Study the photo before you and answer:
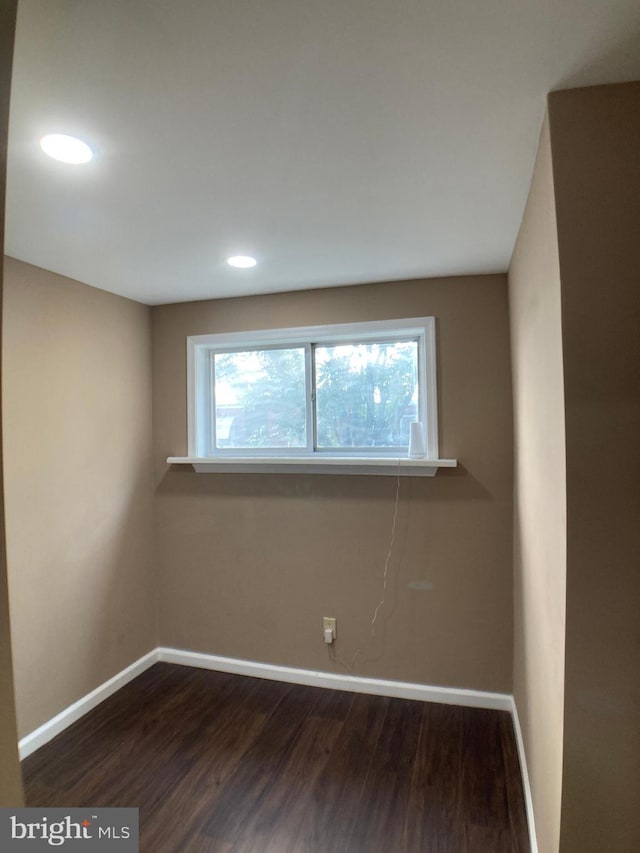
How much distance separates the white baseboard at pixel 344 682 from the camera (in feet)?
7.59

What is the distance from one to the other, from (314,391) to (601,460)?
186cm

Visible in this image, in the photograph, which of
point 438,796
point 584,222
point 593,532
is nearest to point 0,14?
point 584,222

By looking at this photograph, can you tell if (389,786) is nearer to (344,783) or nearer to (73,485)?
(344,783)

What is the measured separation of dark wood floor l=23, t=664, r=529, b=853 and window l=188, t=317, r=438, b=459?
1335mm

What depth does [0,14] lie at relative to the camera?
65 cm

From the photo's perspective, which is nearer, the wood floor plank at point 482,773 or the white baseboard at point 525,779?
the white baseboard at point 525,779

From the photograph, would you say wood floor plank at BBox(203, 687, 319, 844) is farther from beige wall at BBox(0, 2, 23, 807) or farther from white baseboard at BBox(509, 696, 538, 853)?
beige wall at BBox(0, 2, 23, 807)

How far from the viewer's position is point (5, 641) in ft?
2.14

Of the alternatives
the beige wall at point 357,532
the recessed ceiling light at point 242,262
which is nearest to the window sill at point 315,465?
the beige wall at point 357,532

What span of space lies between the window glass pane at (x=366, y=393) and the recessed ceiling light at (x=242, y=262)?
0.71 meters

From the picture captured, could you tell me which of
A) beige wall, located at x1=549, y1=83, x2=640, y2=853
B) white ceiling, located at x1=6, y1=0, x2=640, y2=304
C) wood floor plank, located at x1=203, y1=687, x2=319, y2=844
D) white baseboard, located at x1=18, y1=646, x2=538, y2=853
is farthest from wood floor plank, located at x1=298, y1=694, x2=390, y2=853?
white ceiling, located at x1=6, y1=0, x2=640, y2=304

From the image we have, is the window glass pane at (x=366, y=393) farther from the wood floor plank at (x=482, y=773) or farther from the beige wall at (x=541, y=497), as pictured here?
the wood floor plank at (x=482, y=773)

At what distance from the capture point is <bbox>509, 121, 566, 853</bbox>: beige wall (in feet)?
3.62
